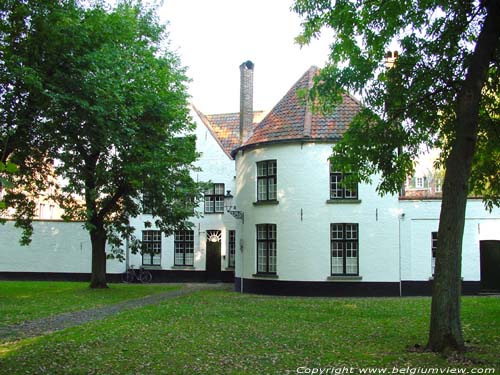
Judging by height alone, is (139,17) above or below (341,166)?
above

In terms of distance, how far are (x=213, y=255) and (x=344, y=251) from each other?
1001 centimetres

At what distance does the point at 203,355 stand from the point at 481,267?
53.2 ft

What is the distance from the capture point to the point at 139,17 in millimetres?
23016

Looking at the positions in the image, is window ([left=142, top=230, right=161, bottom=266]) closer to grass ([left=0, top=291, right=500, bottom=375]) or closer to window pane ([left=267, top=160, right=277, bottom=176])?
window pane ([left=267, top=160, right=277, bottom=176])

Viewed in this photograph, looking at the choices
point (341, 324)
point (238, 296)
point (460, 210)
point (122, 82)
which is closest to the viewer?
point (460, 210)

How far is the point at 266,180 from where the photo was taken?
22.0 meters

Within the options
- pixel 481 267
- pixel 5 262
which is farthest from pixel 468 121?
pixel 5 262

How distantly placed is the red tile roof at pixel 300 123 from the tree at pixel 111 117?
332 centimetres

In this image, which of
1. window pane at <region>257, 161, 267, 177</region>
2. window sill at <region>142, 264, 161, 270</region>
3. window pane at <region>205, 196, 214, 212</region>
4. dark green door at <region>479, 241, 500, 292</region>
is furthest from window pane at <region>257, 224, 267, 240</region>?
window sill at <region>142, 264, 161, 270</region>

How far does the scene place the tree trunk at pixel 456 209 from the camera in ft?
27.5

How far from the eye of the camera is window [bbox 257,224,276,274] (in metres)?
21.5

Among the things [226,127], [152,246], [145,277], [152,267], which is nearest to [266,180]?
[152,246]

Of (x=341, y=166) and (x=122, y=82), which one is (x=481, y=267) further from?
(x=122, y=82)

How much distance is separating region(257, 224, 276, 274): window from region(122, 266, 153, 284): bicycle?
9.27 m
